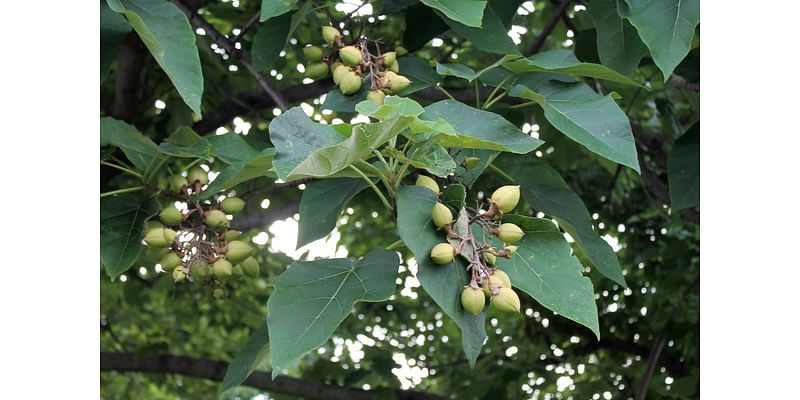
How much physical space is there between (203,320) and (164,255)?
9.76 feet

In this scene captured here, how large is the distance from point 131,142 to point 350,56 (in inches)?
20.6

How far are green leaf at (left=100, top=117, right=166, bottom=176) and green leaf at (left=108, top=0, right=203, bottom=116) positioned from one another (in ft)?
1.33

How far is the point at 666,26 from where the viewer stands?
1.60 m

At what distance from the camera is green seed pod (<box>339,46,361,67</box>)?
164 cm

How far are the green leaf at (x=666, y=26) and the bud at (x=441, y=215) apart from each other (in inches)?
21.6

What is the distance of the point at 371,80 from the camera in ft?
5.41

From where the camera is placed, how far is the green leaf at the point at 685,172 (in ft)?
6.80

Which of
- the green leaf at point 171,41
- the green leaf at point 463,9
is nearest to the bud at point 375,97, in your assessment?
the green leaf at point 463,9

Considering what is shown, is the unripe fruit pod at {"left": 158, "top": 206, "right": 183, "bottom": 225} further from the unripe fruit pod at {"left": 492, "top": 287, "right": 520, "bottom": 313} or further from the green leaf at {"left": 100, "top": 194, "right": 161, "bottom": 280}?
the unripe fruit pod at {"left": 492, "top": 287, "right": 520, "bottom": 313}

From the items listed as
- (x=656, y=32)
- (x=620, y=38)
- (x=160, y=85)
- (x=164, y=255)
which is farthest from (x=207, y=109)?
(x=656, y=32)

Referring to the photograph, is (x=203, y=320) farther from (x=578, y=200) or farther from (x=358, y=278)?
(x=358, y=278)

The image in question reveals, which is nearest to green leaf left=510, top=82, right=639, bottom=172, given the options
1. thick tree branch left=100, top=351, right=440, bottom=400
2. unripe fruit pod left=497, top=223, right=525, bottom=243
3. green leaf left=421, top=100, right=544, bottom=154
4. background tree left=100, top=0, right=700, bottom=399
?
background tree left=100, top=0, right=700, bottom=399

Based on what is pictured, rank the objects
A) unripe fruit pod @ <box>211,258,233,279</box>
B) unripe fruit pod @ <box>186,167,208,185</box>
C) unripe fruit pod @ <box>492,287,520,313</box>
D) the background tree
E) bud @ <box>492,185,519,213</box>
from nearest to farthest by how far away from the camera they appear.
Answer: unripe fruit pod @ <box>492,287,520,313</box> → bud @ <box>492,185,519,213</box> → the background tree → unripe fruit pod @ <box>211,258,233,279</box> → unripe fruit pod @ <box>186,167,208,185</box>

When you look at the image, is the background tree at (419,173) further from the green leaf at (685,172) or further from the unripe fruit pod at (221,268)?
the unripe fruit pod at (221,268)
